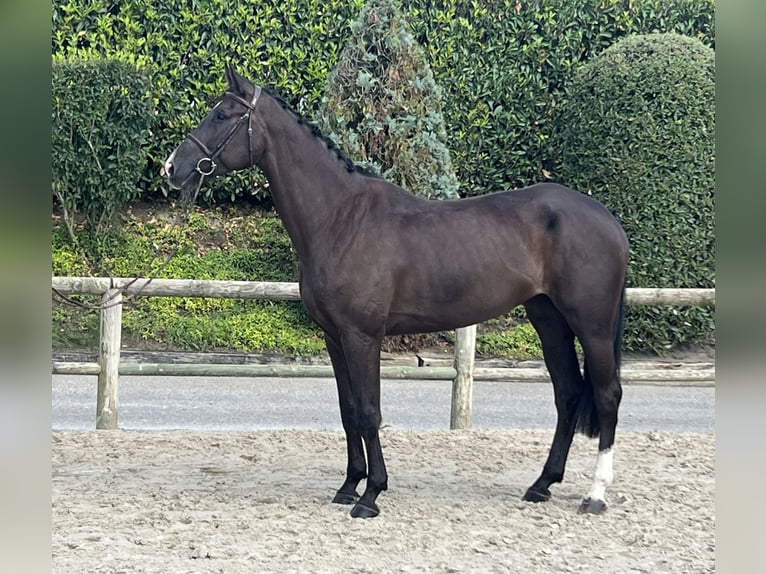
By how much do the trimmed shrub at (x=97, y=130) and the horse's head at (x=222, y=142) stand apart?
6417mm

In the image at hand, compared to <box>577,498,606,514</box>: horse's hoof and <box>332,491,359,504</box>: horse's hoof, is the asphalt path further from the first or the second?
<box>577,498,606,514</box>: horse's hoof

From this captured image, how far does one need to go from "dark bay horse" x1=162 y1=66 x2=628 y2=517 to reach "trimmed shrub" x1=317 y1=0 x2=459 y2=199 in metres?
4.67

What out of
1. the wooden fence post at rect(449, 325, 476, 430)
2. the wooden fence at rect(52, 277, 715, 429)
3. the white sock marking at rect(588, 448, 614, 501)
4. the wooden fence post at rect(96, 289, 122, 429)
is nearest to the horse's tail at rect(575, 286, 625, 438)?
the white sock marking at rect(588, 448, 614, 501)

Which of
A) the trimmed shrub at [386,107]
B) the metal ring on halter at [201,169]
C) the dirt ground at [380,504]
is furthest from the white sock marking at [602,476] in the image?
the trimmed shrub at [386,107]

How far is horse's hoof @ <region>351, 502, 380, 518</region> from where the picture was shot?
407 cm

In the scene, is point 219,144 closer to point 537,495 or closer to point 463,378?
point 537,495

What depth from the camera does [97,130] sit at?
9945 millimetres

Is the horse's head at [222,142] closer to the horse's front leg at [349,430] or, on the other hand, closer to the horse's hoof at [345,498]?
the horse's front leg at [349,430]

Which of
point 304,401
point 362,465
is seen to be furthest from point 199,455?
point 304,401

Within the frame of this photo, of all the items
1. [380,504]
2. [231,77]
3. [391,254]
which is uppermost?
[231,77]

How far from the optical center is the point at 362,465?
14.4 ft

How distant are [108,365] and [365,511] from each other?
2.65 m

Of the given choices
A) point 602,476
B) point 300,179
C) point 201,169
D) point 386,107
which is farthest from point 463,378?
point 386,107

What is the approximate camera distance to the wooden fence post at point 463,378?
604cm
